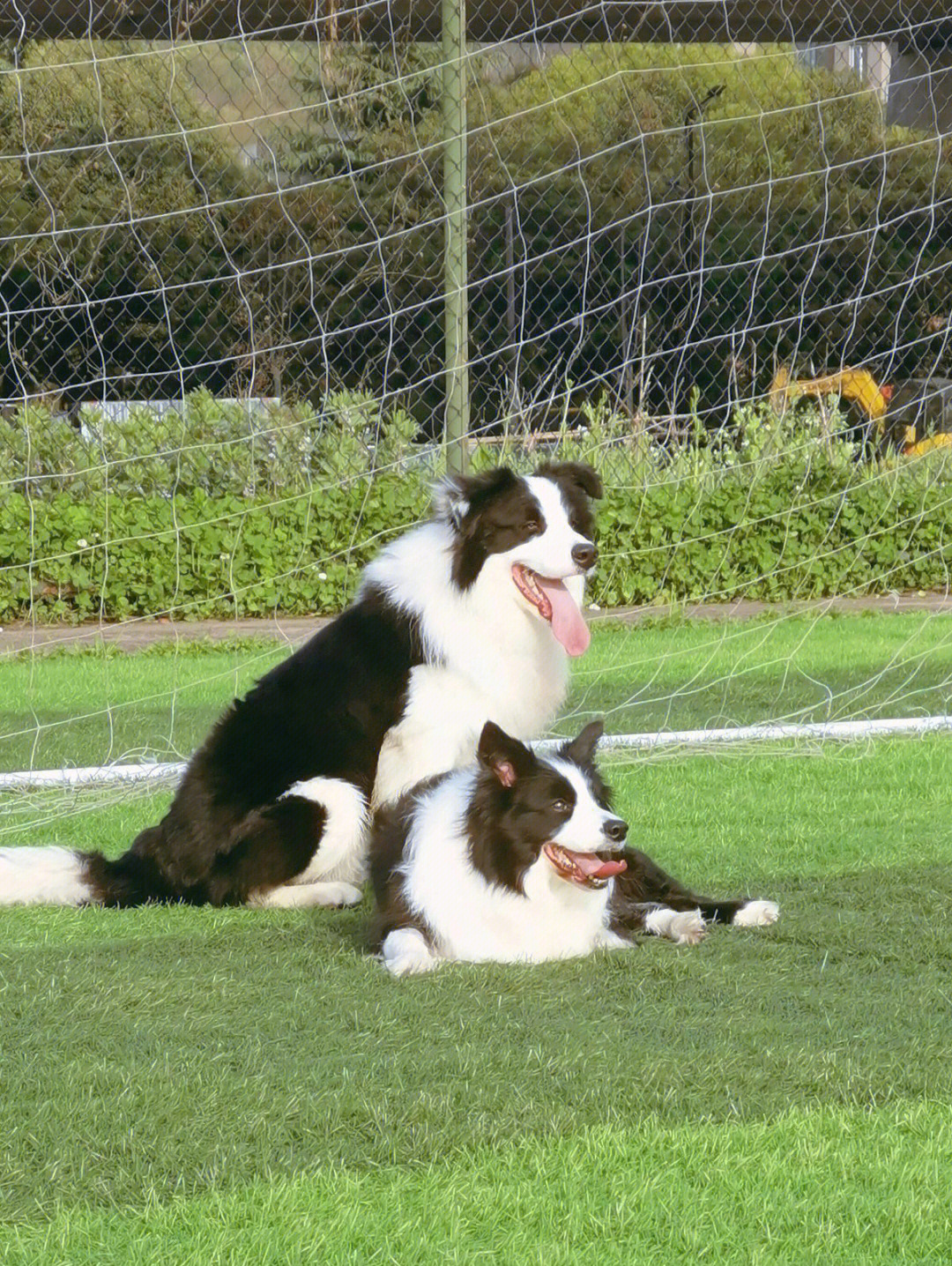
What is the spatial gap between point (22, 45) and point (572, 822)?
636 centimetres

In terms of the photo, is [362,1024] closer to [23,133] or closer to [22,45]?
[23,133]

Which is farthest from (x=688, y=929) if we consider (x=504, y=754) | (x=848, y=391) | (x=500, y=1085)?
(x=848, y=391)

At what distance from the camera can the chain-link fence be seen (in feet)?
25.7

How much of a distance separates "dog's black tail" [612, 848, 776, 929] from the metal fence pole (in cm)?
267

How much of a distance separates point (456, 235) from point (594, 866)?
3986mm

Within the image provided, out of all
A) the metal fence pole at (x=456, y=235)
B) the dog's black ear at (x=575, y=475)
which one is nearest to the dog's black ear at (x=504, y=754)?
the dog's black ear at (x=575, y=475)

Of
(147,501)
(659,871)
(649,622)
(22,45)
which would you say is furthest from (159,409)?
(659,871)

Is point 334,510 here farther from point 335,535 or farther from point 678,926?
point 678,926

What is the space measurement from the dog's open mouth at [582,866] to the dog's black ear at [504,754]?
19cm

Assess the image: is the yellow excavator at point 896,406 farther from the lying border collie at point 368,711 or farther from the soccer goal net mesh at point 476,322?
the lying border collie at point 368,711

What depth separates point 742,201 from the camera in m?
8.69

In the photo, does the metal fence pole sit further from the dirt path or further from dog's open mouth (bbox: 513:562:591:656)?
the dirt path

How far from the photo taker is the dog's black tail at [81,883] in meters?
4.47

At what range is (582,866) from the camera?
360 cm
